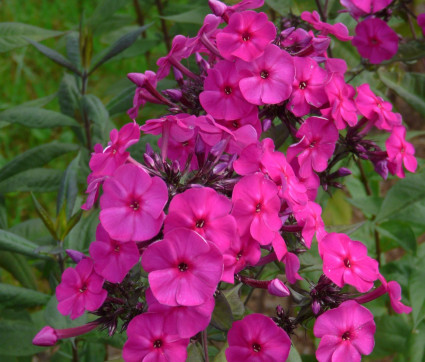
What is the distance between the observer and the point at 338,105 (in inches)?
48.5

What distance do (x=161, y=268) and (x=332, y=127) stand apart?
49 centimetres

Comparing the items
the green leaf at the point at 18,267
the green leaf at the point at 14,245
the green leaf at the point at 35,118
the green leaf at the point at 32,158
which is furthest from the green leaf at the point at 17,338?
the green leaf at the point at 35,118

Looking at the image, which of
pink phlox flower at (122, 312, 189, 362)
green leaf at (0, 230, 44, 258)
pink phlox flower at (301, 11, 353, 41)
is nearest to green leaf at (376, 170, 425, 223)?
pink phlox flower at (301, 11, 353, 41)

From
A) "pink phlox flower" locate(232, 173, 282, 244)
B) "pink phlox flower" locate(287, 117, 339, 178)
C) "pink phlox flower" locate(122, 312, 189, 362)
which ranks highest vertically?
"pink phlox flower" locate(232, 173, 282, 244)

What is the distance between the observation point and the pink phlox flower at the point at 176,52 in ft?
4.13

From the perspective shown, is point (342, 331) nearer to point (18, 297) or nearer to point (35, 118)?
point (18, 297)

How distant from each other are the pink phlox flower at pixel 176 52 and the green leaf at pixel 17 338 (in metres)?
0.75

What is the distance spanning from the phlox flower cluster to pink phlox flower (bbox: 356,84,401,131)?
0.04 ft

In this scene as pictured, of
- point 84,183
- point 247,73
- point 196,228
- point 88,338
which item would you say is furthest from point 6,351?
point 247,73

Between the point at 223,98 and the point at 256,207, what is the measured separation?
0.82ft

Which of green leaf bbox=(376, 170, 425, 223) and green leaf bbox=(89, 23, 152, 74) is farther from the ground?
green leaf bbox=(89, 23, 152, 74)

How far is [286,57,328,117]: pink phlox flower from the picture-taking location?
121 centimetres

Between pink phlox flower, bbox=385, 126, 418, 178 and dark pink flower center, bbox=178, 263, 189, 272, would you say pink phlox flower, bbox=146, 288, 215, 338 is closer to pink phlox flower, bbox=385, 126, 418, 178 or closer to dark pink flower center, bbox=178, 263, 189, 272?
dark pink flower center, bbox=178, 263, 189, 272

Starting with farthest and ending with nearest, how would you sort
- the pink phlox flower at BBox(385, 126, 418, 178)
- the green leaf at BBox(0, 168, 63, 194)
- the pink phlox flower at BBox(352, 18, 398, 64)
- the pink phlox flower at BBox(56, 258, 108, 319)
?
the green leaf at BBox(0, 168, 63, 194) → the pink phlox flower at BBox(352, 18, 398, 64) → the pink phlox flower at BBox(385, 126, 418, 178) → the pink phlox flower at BBox(56, 258, 108, 319)
